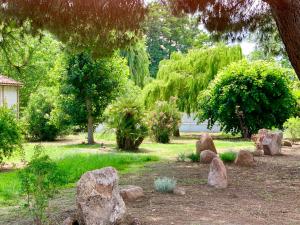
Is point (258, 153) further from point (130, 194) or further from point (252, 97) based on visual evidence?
point (130, 194)

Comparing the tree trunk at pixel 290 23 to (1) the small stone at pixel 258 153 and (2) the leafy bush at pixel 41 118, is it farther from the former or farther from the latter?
(2) the leafy bush at pixel 41 118

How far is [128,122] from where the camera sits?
53.1 feet

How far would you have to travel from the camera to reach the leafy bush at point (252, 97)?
2098 cm

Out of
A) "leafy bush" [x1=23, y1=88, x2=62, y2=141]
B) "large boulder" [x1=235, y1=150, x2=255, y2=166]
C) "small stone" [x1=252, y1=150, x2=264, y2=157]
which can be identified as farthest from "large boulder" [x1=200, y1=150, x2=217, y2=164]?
"leafy bush" [x1=23, y1=88, x2=62, y2=141]

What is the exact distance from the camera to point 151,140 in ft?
68.6

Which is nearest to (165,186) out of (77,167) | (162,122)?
(77,167)

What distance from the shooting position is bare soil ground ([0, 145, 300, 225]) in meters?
6.00

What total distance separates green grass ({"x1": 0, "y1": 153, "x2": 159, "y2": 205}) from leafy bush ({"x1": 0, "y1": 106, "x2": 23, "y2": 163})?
678mm

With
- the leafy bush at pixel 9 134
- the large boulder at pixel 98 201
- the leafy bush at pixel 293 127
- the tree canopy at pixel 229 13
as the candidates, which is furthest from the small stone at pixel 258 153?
the large boulder at pixel 98 201

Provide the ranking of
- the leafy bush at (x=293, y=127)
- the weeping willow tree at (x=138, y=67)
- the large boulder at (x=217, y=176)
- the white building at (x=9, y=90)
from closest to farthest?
the large boulder at (x=217, y=176) → the leafy bush at (x=293, y=127) → the white building at (x=9, y=90) → the weeping willow tree at (x=138, y=67)

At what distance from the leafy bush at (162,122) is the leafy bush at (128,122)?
3146mm

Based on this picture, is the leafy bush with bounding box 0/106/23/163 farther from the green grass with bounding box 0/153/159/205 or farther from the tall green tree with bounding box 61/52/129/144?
the tall green tree with bounding box 61/52/129/144

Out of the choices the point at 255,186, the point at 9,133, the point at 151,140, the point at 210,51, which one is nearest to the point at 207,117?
the point at 151,140

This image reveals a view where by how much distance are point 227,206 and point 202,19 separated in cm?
657
